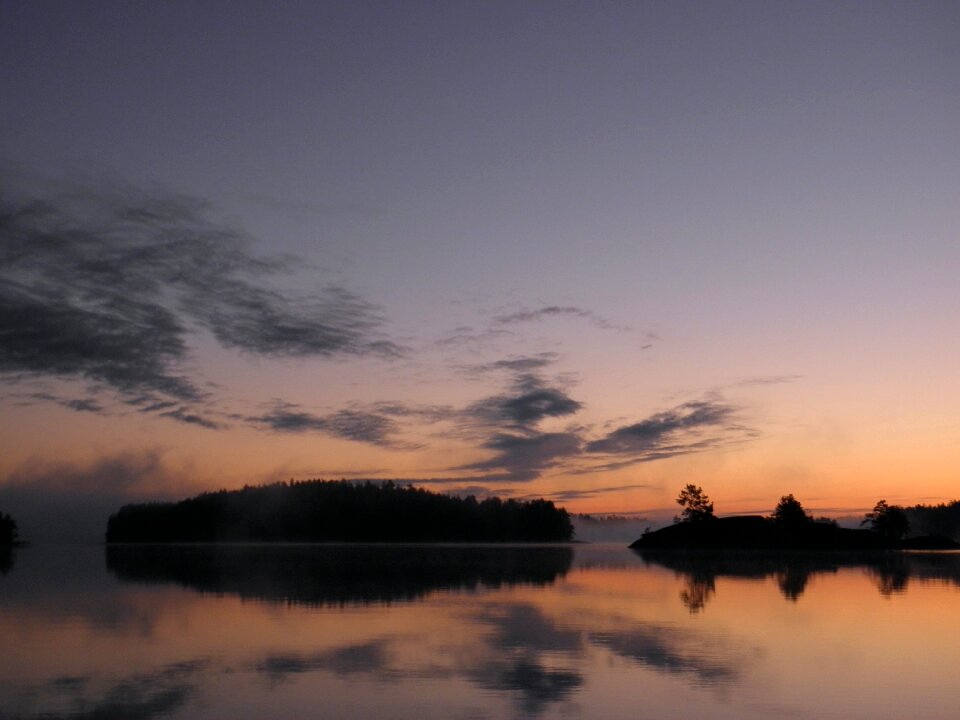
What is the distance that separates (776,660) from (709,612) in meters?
14.0

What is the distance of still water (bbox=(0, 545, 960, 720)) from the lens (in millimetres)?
20688

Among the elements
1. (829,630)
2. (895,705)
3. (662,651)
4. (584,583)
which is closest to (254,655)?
(662,651)

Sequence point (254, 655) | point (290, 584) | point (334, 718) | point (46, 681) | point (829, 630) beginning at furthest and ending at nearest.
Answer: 1. point (290, 584)
2. point (829, 630)
3. point (254, 655)
4. point (46, 681)
5. point (334, 718)

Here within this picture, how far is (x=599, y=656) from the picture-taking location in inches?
1073

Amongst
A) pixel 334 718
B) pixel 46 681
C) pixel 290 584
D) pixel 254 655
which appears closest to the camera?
pixel 334 718

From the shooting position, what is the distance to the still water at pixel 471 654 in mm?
20688

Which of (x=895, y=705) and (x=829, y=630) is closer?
(x=895, y=705)

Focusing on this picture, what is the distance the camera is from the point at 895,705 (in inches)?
842

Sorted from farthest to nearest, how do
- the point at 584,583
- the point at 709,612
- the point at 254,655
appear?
the point at 584,583
the point at 709,612
the point at 254,655

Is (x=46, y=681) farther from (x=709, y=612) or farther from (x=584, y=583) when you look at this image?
(x=584, y=583)

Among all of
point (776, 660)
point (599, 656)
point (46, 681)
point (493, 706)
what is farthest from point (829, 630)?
point (46, 681)

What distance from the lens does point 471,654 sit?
90.5 feet

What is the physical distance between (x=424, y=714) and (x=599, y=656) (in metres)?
9.14

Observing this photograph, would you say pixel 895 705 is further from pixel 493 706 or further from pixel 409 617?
pixel 409 617
